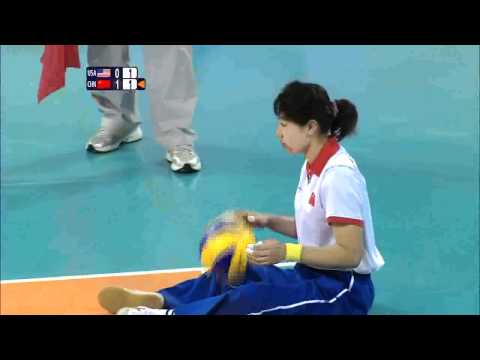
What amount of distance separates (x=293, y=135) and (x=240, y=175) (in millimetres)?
1772

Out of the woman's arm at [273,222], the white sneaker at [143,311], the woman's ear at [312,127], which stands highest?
the woman's ear at [312,127]

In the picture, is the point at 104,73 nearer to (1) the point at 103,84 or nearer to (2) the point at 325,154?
(1) the point at 103,84

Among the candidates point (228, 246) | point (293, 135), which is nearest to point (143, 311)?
point (228, 246)

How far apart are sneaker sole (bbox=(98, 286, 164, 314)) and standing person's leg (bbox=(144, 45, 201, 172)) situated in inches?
64.7

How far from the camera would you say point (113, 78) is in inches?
140

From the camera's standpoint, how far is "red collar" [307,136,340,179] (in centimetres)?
231

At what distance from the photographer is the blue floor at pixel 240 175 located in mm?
3146

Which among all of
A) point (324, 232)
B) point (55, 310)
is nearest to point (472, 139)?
point (324, 232)

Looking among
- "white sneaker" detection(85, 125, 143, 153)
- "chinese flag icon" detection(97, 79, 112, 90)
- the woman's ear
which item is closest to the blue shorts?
the woman's ear

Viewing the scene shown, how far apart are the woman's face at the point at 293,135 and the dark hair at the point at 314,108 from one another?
2cm

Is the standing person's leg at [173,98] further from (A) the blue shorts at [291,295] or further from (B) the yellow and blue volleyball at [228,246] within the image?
(A) the blue shorts at [291,295]

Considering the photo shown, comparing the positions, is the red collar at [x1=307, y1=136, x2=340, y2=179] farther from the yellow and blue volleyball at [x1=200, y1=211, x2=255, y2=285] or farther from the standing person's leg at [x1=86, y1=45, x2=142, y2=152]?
the standing person's leg at [x1=86, y1=45, x2=142, y2=152]

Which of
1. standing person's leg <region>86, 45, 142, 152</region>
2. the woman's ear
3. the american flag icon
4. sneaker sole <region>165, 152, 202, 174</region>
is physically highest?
the american flag icon

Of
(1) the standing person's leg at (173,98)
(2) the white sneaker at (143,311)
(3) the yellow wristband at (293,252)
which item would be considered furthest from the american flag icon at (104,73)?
(3) the yellow wristband at (293,252)
